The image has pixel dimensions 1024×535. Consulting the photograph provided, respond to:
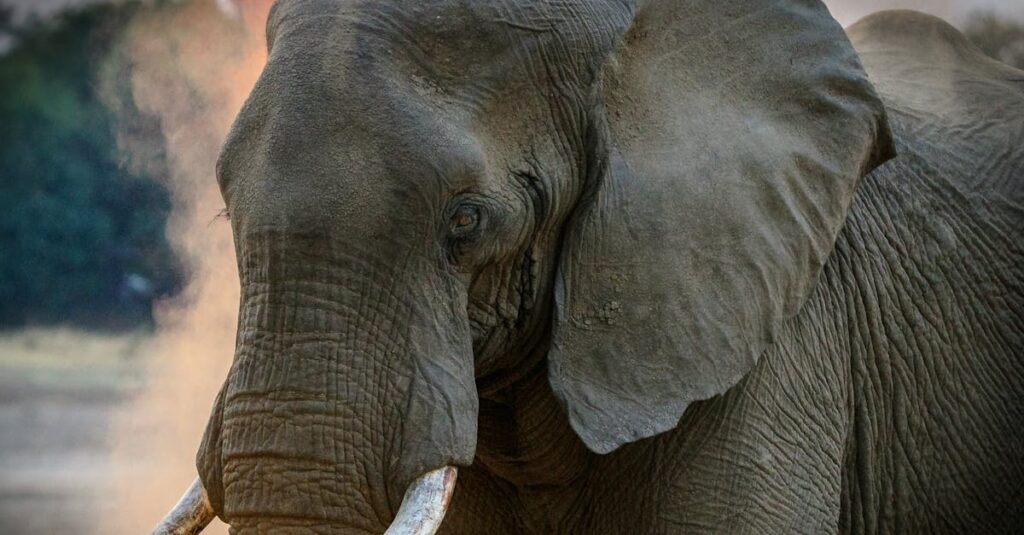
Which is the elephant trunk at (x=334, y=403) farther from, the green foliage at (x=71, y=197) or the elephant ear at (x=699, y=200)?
the green foliage at (x=71, y=197)

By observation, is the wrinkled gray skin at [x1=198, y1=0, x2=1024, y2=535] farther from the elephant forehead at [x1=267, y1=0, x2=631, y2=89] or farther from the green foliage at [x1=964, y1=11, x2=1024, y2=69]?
the green foliage at [x1=964, y1=11, x2=1024, y2=69]

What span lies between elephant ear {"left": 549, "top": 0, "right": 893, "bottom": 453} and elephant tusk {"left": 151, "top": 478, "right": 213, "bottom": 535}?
0.62 m

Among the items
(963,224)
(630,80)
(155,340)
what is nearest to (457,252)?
(630,80)

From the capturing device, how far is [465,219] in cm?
257

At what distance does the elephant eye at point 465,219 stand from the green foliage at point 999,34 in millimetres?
3861

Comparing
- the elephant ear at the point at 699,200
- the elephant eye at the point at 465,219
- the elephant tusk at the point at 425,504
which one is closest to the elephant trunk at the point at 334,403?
the elephant tusk at the point at 425,504

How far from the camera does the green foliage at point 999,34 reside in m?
5.95

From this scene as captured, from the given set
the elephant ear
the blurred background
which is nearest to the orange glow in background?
the blurred background

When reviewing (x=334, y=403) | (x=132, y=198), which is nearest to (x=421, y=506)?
(x=334, y=403)

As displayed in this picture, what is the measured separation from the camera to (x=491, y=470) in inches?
125

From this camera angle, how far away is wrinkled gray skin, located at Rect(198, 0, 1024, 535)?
2465 millimetres

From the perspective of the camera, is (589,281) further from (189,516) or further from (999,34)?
(999,34)

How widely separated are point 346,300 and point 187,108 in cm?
361

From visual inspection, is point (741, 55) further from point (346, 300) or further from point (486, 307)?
point (346, 300)
